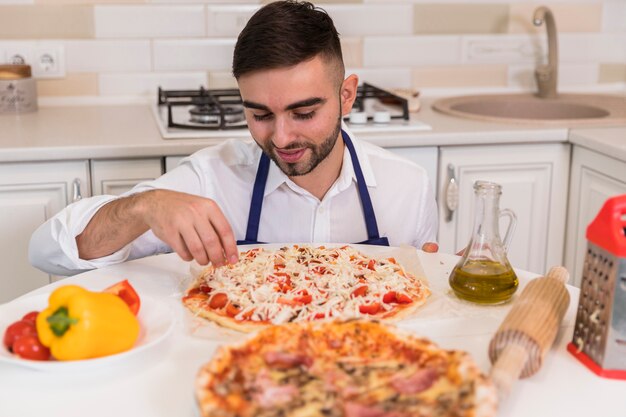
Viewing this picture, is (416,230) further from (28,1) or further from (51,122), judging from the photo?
(28,1)

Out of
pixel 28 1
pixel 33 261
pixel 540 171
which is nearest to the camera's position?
pixel 33 261

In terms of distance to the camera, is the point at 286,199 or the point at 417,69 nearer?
the point at 286,199

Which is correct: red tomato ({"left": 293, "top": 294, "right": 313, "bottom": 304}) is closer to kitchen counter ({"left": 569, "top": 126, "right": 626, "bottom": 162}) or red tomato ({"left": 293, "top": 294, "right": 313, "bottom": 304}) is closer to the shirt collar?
the shirt collar

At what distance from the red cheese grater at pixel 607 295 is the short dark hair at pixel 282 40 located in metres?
0.75

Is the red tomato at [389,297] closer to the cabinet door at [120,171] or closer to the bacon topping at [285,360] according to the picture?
the bacon topping at [285,360]

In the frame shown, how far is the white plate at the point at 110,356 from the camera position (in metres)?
1.10

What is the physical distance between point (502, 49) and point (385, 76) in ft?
1.55

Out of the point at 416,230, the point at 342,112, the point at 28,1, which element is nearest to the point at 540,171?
the point at 416,230

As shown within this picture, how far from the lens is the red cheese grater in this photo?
3.69ft

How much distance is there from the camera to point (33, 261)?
5.67ft

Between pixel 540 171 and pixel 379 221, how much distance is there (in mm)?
807

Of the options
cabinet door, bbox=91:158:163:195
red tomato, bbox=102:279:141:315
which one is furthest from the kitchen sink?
red tomato, bbox=102:279:141:315

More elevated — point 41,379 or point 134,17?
point 134,17

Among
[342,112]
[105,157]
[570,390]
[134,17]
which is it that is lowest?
[570,390]
